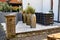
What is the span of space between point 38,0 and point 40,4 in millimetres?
341

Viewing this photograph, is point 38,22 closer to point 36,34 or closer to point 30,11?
point 30,11

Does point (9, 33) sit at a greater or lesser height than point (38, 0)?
lesser

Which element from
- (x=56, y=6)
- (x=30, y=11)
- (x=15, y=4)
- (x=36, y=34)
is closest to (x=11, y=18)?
(x=36, y=34)

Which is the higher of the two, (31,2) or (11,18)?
(31,2)

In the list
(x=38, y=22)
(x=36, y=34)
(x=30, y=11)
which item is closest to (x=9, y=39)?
(x=36, y=34)

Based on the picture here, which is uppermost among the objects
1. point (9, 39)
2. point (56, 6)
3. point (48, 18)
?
point (56, 6)

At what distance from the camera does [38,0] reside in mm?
9977

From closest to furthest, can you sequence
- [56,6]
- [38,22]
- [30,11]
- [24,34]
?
[24,34], [30,11], [38,22], [56,6]

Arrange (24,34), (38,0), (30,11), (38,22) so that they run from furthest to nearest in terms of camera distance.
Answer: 1. (38,0)
2. (38,22)
3. (30,11)
4. (24,34)

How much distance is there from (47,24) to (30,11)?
985 mm

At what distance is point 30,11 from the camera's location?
6.14 meters

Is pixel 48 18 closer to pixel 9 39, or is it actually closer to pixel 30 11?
pixel 30 11

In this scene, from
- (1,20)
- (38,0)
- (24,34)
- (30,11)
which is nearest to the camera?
(24,34)

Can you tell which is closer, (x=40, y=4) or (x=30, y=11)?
(x=30, y=11)
